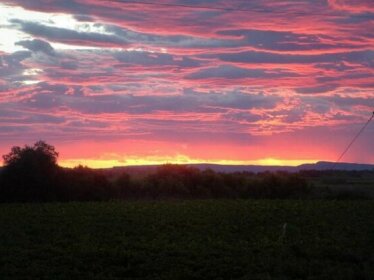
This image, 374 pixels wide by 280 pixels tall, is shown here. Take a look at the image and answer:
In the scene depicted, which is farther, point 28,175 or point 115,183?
point 115,183

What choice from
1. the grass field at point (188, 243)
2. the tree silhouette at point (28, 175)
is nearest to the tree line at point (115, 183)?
the tree silhouette at point (28, 175)

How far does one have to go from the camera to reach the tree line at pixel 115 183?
49.4 metres

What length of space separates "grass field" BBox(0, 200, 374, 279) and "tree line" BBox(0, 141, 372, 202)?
14.1 meters

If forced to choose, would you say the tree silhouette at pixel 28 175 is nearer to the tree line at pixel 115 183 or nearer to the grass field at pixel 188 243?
the tree line at pixel 115 183

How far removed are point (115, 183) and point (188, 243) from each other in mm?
35850

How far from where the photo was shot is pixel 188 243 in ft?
73.8

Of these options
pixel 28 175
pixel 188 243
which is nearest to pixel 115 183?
pixel 28 175

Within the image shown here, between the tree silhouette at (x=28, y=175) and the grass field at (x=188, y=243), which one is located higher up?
the tree silhouette at (x=28, y=175)

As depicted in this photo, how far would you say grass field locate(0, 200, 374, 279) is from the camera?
58.3ft

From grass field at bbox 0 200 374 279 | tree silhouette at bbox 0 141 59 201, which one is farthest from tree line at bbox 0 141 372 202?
grass field at bbox 0 200 374 279

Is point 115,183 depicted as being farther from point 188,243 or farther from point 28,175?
point 188,243

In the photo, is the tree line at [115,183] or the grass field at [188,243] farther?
the tree line at [115,183]

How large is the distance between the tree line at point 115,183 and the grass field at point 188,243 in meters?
14.1

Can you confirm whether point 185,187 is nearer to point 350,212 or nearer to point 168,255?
point 350,212
